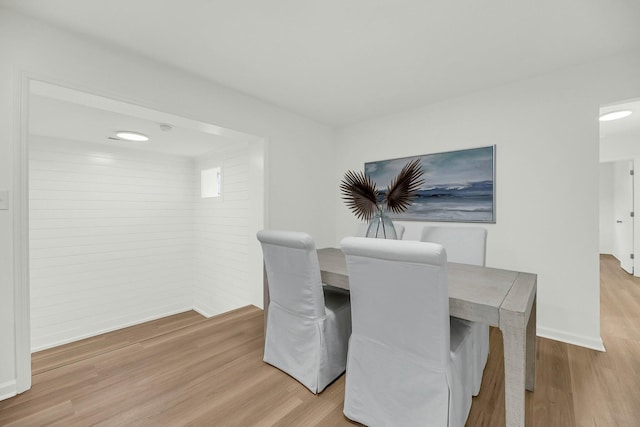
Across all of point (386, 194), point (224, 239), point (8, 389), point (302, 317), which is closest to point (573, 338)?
point (386, 194)

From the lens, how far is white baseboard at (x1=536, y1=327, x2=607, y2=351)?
2178 millimetres

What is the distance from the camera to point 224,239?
14.4 feet

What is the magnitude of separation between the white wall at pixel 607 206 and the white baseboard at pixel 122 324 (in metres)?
8.86

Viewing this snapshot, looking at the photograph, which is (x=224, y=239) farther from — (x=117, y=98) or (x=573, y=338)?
(x=573, y=338)

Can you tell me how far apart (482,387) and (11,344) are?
2.80 m

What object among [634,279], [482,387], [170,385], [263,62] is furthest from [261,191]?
[634,279]

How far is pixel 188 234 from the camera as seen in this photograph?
198 inches

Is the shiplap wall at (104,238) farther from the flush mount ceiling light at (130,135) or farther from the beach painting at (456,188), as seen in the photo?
the beach painting at (456,188)

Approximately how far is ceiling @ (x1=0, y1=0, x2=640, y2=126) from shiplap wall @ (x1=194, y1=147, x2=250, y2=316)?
5.99 ft

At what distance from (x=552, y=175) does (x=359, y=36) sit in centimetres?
196

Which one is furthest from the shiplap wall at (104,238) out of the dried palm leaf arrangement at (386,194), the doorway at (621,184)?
the doorway at (621,184)

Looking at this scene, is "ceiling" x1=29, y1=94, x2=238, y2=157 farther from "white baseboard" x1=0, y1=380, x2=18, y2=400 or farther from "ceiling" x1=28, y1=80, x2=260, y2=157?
"white baseboard" x1=0, y1=380, x2=18, y2=400

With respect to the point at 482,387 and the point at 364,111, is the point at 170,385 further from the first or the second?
the point at 364,111

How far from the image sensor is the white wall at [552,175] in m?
2.18
